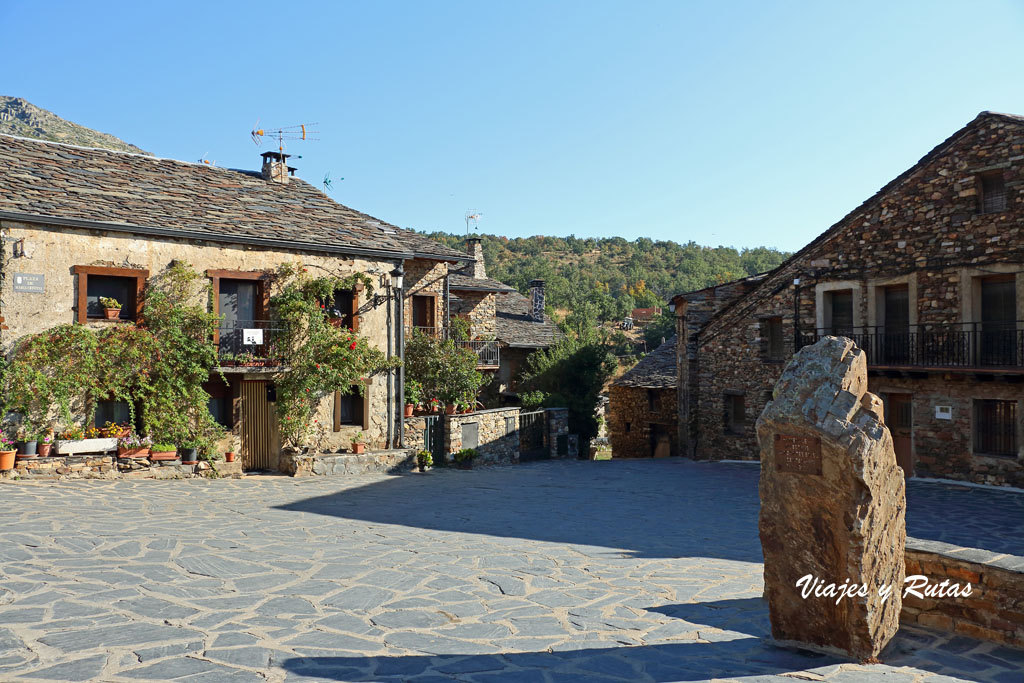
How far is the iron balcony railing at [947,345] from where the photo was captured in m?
16.6

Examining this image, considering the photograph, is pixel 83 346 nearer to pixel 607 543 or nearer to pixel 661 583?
pixel 607 543

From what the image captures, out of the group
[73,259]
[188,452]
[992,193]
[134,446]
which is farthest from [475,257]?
[992,193]

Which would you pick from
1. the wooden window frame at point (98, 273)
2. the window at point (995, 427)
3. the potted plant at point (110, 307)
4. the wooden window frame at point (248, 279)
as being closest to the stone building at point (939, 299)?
the window at point (995, 427)

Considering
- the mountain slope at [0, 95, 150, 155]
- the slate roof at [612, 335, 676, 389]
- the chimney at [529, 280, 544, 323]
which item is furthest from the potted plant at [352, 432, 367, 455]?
the mountain slope at [0, 95, 150, 155]

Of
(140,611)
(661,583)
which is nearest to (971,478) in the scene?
(661,583)

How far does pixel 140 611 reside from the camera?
681 centimetres

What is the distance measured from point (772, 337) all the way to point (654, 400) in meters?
6.80

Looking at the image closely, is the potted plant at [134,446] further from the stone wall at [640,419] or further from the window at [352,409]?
the stone wall at [640,419]

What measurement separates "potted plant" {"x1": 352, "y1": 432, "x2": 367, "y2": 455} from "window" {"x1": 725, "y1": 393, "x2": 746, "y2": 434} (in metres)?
11.3

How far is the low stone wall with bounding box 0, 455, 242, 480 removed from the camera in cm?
1435

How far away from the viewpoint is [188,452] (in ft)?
53.7

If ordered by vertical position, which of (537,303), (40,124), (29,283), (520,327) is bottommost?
(29,283)

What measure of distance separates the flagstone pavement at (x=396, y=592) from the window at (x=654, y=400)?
14150 mm

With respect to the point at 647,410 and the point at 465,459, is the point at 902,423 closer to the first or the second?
the point at 647,410
